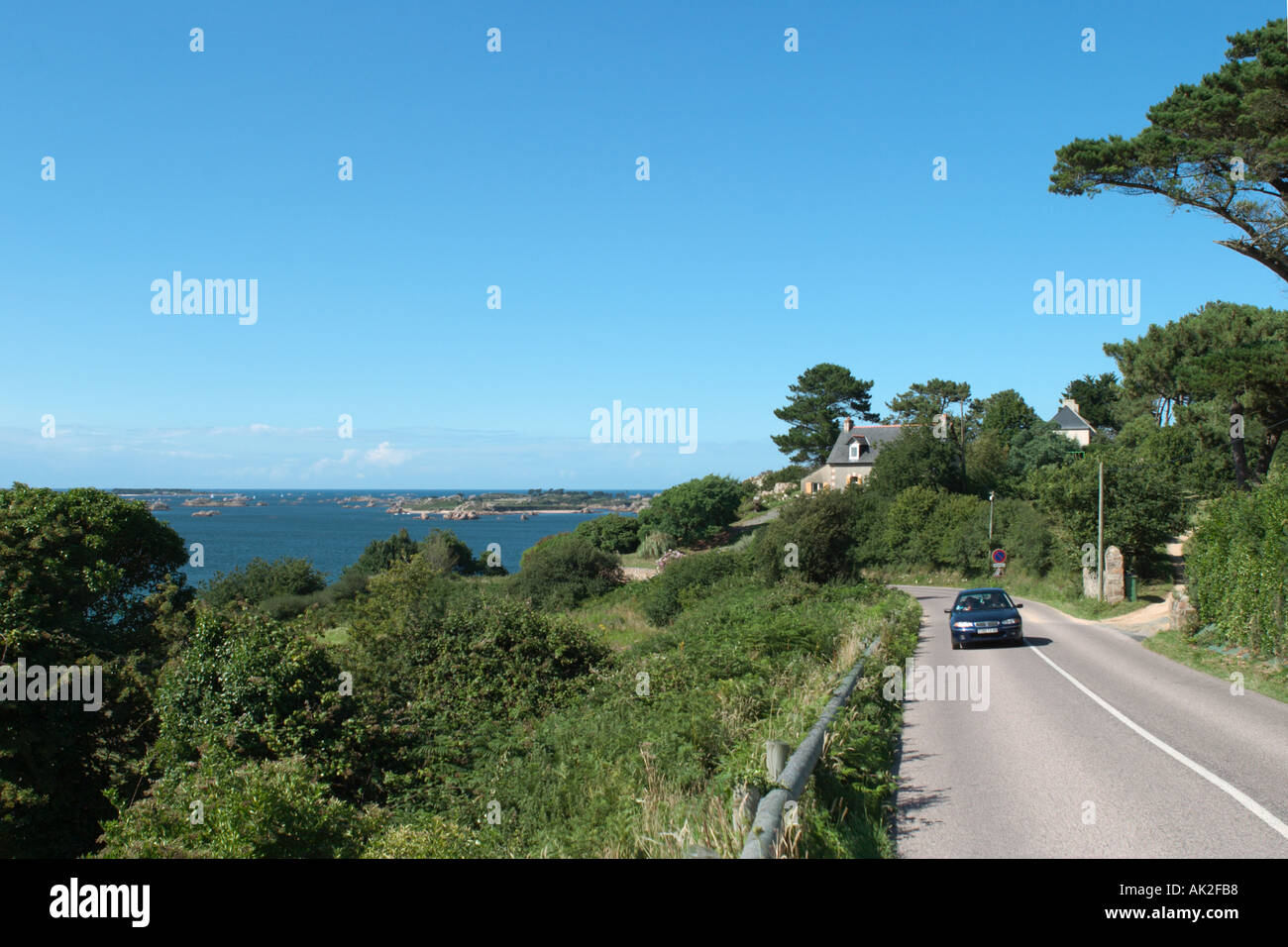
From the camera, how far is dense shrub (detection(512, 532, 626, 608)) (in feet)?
153

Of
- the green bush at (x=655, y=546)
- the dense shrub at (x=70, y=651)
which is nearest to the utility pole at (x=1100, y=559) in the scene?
the dense shrub at (x=70, y=651)

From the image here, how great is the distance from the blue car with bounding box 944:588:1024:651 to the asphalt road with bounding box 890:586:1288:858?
14.0 ft

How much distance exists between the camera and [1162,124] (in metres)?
21.2

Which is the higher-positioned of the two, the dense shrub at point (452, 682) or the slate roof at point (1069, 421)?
the slate roof at point (1069, 421)

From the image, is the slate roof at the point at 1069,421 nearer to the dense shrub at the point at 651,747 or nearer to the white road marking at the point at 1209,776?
the dense shrub at the point at 651,747

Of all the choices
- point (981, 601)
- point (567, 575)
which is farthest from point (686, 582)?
point (981, 601)

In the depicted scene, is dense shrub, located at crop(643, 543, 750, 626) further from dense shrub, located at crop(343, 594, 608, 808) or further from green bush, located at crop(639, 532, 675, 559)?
green bush, located at crop(639, 532, 675, 559)

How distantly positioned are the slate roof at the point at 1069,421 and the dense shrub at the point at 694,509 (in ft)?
108

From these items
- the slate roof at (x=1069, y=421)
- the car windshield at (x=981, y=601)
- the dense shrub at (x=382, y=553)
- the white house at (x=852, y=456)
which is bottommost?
the dense shrub at (x=382, y=553)

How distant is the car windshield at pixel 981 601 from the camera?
21.8m

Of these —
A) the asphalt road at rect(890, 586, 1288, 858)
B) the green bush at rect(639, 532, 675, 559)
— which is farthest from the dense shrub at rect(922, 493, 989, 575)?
the asphalt road at rect(890, 586, 1288, 858)

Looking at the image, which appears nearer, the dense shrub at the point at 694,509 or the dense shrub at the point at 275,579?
the dense shrub at the point at 275,579

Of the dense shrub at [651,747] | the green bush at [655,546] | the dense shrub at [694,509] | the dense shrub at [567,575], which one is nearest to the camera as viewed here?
the dense shrub at [651,747]
